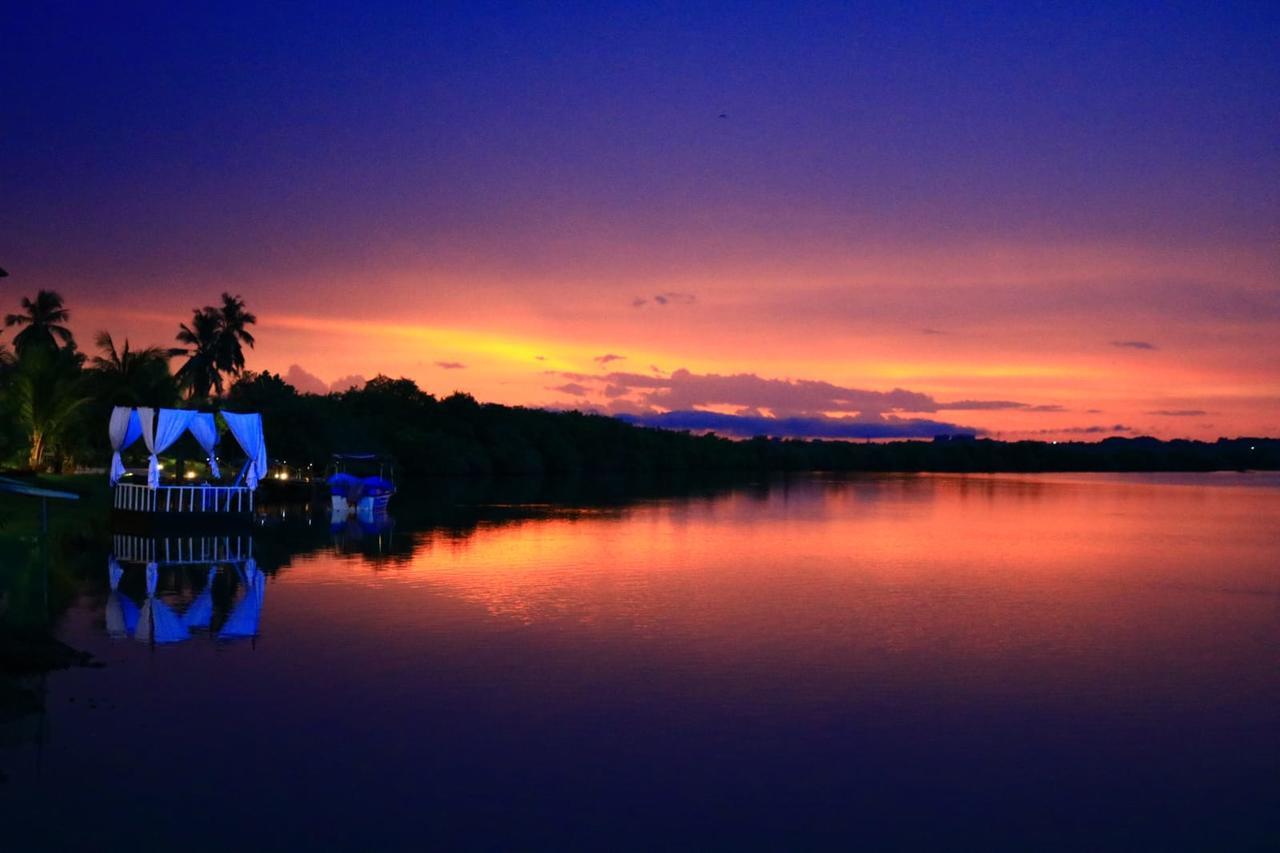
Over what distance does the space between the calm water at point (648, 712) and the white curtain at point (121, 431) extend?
819cm

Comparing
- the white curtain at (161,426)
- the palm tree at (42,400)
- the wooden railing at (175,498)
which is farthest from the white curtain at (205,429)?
the palm tree at (42,400)

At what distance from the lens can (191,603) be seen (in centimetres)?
2053

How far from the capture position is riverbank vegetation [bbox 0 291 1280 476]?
147 feet

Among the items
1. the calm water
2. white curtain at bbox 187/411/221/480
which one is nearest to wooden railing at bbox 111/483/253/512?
white curtain at bbox 187/411/221/480

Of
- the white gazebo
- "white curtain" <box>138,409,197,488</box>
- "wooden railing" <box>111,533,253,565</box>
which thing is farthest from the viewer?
"white curtain" <box>138,409,197,488</box>

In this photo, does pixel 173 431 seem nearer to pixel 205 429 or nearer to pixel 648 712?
pixel 205 429

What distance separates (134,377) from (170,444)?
22.4 m

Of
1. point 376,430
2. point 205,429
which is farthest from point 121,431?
point 376,430

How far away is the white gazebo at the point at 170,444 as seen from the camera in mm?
31578

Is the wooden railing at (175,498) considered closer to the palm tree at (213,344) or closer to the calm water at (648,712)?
the calm water at (648,712)

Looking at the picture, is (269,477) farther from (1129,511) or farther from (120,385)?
(1129,511)

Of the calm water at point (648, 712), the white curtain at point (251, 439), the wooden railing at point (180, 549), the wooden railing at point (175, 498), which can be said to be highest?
the white curtain at point (251, 439)

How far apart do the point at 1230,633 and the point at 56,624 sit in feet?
67.1

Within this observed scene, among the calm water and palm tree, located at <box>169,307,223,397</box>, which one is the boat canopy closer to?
the calm water
